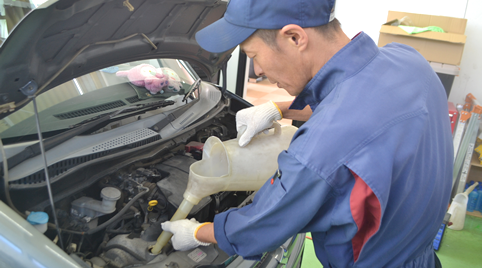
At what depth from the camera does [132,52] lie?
4.97 feet

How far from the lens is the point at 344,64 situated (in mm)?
869

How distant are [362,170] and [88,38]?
1099 millimetres

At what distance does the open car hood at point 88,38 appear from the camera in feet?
3.22

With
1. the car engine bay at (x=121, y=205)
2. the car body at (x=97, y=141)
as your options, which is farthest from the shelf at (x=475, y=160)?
the car engine bay at (x=121, y=205)

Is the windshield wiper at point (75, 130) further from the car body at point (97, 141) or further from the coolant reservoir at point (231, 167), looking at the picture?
the coolant reservoir at point (231, 167)

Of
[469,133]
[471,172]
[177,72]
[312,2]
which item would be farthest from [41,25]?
[471,172]

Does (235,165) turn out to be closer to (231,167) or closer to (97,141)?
(231,167)

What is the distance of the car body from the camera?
1006mm

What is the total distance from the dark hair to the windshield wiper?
3.06 ft

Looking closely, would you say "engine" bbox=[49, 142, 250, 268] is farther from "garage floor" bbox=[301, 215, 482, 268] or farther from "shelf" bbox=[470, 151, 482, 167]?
"shelf" bbox=[470, 151, 482, 167]

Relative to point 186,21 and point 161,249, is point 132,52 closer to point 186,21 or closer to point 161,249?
point 186,21

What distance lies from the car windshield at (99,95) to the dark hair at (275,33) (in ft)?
3.21

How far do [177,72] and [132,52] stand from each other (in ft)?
1.89

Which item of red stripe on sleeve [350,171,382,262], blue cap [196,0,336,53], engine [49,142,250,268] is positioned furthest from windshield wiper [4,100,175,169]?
red stripe on sleeve [350,171,382,262]
